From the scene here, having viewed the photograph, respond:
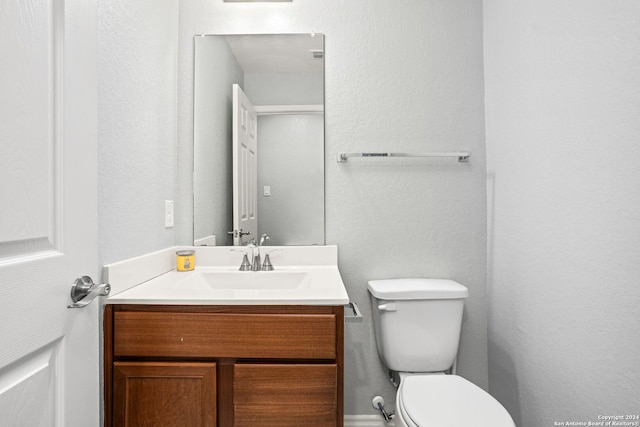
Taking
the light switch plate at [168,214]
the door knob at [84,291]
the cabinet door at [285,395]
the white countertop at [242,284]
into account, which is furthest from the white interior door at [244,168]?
the door knob at [84,291]

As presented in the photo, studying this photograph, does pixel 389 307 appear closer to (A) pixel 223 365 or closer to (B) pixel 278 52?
(A) pixel 223 365

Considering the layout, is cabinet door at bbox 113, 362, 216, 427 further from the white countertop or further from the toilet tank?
the toilet tank

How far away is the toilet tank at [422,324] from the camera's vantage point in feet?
4.62

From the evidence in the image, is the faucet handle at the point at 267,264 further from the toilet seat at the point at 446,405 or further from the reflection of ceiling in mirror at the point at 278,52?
the reflection of ceiling in mirror at the point at 278,52

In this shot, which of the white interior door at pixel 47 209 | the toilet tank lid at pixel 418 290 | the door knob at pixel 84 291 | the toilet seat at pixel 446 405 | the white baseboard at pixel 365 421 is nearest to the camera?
the white interior door at pixel 47 209

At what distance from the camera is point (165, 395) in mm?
999

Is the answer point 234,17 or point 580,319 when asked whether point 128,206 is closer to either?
point 234,17

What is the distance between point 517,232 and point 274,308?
103cm

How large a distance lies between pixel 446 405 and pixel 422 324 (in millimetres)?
386

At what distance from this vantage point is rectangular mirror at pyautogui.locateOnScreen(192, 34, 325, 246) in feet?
5.24

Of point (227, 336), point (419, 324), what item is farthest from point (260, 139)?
point (419, 324)

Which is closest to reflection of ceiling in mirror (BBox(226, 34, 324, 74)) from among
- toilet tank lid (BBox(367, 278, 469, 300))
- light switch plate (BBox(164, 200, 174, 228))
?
light switch plate (BBox(164, 200, 174, 228))

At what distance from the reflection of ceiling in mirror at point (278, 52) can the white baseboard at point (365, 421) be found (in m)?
1.63

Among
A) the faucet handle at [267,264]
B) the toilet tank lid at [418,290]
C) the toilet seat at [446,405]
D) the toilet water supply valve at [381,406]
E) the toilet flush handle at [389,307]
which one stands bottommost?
the toilet water supply valve at [381,406]
